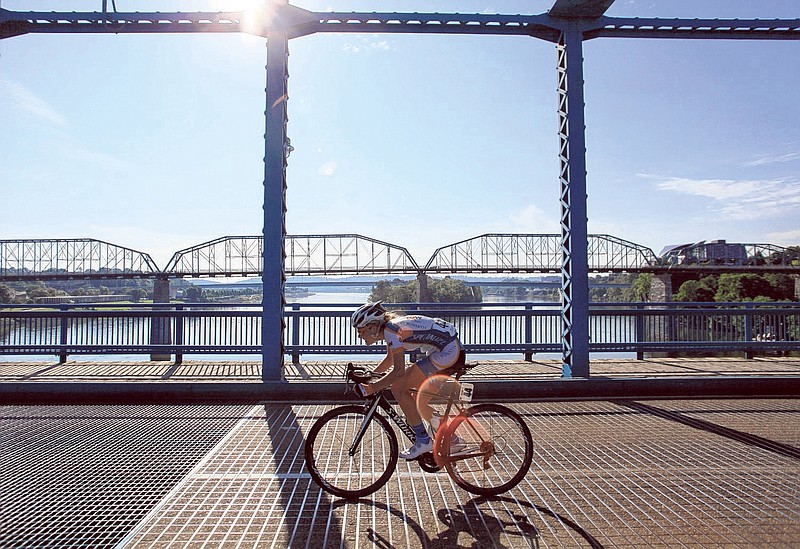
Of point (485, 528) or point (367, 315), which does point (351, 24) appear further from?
point (485, 528)

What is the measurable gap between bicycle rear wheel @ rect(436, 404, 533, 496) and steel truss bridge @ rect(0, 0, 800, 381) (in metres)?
4.96

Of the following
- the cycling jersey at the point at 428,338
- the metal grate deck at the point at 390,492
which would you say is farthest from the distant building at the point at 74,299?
the cycling jersey at the point at 428,338

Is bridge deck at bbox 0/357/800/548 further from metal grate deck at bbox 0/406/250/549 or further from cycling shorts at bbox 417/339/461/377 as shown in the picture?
cycling shorts at bbox 417/339/461/377

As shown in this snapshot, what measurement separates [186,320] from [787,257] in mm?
160566

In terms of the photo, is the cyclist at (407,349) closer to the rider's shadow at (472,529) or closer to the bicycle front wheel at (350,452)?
the bicycle front wheel at (350,452)

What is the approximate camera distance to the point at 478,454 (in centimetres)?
500

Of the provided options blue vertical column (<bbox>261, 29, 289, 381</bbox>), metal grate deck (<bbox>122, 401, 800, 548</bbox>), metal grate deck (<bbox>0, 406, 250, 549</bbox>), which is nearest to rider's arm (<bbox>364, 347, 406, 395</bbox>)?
metal grate deck (<bbox>122, 401, 800, 548</bbox>)

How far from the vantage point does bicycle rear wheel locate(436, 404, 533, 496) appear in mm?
4895

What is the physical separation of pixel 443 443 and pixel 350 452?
2.76ft

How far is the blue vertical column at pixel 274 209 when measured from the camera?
9305 mm

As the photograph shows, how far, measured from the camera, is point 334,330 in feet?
40.3

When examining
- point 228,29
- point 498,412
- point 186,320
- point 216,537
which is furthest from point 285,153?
point 216,537

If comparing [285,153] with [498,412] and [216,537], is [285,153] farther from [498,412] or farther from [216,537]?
[216,537]

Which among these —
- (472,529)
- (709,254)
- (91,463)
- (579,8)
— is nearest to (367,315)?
(472,529)
